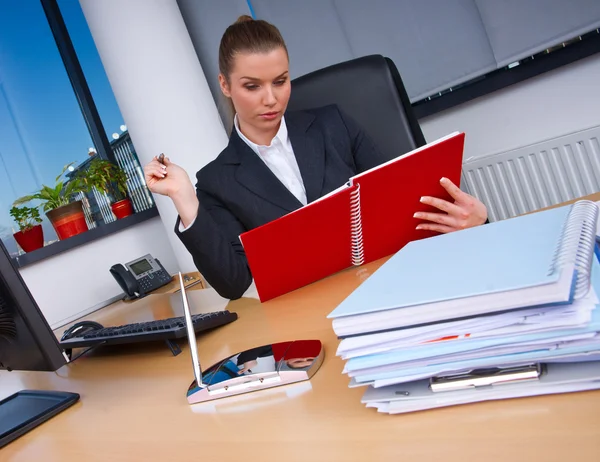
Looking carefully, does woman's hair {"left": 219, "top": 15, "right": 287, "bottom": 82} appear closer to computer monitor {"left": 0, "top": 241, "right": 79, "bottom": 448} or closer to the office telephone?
computer monitor {"left": 0, "top": 241, "right": 79, "bottom": 448}

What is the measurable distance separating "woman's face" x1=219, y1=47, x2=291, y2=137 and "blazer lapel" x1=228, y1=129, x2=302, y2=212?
0.12 metres

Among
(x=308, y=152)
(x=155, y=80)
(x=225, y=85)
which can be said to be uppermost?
(x=155, y=80)

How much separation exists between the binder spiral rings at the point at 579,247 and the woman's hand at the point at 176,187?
2.76 ft

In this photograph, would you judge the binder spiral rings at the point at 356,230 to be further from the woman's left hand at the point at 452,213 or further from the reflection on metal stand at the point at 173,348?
the reflection on metal stand at the point at 173,348

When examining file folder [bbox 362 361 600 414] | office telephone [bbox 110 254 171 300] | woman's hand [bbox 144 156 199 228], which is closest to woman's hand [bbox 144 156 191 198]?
woman's hand [bbox 144 156 199 228]

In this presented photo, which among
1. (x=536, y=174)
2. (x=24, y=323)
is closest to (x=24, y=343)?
(x=24, y=323)

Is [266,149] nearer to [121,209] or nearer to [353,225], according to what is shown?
[353,225]

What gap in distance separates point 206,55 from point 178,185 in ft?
5.16

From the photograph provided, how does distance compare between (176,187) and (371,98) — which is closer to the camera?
(176,187)

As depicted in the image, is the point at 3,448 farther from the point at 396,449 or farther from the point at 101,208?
the point at 101,208

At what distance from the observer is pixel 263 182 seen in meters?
1.54

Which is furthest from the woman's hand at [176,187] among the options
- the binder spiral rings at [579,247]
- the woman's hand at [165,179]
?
the binder spiral rings at [579,247]

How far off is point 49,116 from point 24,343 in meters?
2.08

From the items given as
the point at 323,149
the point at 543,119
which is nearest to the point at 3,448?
the point at 323,149
